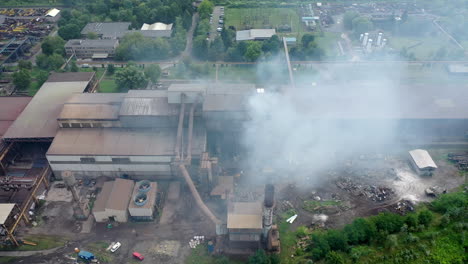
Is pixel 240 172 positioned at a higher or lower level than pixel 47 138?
lower

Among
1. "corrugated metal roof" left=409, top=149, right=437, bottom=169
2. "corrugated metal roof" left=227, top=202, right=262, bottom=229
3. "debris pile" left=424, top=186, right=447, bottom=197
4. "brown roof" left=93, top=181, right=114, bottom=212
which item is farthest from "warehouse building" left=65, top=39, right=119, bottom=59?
"debris pile" left=424, top=186, right=447, bottom=197

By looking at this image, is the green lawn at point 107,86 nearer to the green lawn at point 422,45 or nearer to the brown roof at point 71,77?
the brown roof at point 71,77

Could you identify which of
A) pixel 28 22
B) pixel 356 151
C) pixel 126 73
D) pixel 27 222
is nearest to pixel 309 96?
pixel 356 151

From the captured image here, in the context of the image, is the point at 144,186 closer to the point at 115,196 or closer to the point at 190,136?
the point at 115,196

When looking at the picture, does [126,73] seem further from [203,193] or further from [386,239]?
[386,239]

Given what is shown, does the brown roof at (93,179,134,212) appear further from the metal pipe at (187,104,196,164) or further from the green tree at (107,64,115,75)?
the green tree at (107,64,115,75)

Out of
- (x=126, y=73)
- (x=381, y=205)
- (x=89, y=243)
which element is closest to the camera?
(x=89, y=243)
